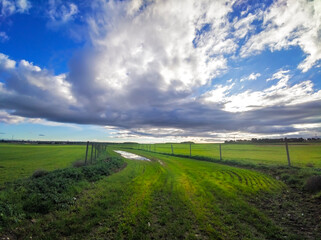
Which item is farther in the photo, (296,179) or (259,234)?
(296,179)

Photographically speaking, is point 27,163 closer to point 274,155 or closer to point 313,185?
point 313,185

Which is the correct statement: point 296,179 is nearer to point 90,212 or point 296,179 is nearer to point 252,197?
point 252,197

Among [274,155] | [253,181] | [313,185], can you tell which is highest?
[313,185]

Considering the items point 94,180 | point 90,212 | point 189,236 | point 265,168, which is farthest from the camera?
point 265,168

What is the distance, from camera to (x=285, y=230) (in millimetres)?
4328

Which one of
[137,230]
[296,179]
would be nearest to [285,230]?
[137,230]

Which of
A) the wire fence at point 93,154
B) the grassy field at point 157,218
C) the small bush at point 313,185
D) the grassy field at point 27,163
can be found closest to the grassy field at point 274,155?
the small bush at point 313,185

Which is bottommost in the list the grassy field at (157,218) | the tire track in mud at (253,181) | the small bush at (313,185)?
the tire track in mud at (253,181)

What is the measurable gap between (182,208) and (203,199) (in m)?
1.36

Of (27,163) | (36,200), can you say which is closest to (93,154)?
(27,163)

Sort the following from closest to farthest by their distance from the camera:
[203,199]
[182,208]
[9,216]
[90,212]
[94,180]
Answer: [9,216], [90,212], [182,208], [203,199], [94,180]

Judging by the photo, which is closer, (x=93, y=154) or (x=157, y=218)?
(x=157, y=218)

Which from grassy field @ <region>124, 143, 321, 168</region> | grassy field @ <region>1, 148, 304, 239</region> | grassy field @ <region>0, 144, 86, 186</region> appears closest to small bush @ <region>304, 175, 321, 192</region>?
grassy field @ <region>1, 148, 304, 239</region>

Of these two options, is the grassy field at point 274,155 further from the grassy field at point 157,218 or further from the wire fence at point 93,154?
the wire fence at point 93,154
